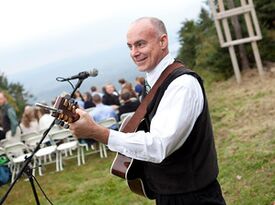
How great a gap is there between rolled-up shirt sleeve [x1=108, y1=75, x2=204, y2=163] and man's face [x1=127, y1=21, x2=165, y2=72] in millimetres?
234

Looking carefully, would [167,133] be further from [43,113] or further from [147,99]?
[43,113]

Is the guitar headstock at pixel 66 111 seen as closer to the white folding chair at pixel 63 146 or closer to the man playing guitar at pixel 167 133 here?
the man playing guitar at pixel 167 133

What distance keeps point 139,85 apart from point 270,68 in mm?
3505

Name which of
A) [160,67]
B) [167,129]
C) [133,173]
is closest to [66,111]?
[167,129]

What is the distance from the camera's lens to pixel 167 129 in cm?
186

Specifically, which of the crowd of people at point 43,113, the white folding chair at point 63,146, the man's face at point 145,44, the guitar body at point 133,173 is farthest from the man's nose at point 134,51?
the white folding chair at point 63,146

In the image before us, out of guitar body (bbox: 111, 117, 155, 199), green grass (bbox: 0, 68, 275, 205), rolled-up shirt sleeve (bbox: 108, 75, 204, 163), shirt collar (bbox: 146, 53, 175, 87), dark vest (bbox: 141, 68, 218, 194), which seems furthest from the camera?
green grass (bbox: 0, 68, 275, 205)

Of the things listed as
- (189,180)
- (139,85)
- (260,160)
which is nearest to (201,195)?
(189,180)

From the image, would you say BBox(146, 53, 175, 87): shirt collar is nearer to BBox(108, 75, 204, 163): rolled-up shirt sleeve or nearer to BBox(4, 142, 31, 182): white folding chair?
BBox(108, 75, 204, 163): rolled-up shirt sleeve

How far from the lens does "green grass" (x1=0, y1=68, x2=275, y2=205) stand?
499cm

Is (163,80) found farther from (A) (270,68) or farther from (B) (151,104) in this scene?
(A) (270,68)

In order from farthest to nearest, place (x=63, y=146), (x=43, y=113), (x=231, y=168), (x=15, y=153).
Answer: (x=43, y=113)
(x=63, y=146)
(x=15, y=153)
(x=231, y=168)

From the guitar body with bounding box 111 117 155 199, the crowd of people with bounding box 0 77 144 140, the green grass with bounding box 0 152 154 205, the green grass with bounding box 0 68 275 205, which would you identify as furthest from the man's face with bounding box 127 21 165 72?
the crowd of people with bounding box 0 77 144 140

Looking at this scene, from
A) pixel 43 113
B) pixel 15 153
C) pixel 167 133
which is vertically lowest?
pixel 15 153
